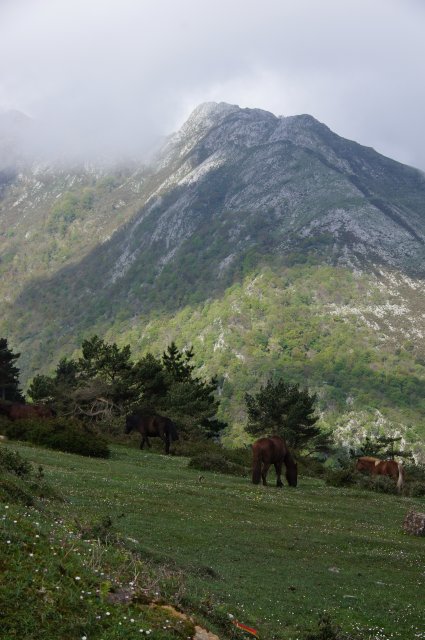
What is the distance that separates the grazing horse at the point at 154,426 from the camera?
4193 centimetres

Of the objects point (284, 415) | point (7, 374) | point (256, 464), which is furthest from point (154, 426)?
point (7, 374)

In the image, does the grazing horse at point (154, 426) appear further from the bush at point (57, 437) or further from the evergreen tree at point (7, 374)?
the evergreen tree at point (7, 374)

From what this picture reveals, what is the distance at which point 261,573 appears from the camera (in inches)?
557

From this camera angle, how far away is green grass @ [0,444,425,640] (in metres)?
10.3

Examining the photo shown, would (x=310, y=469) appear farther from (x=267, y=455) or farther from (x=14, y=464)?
(x=14, y=464)

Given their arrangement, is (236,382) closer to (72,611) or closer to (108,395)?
(108,395)

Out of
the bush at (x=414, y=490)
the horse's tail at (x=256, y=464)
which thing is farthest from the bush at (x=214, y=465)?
the bush at (x=414, y=490)

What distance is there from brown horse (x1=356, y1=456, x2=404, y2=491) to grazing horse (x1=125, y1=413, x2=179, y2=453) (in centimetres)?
1227

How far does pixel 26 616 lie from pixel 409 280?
5922 inches

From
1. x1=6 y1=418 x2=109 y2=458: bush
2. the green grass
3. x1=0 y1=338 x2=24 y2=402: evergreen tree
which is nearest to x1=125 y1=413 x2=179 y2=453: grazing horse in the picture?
x1=6 y1=418 x2=109 y2=458: bush

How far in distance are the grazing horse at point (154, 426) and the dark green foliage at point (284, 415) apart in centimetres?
1727

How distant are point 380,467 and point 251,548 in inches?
993

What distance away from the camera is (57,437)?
1329 inches

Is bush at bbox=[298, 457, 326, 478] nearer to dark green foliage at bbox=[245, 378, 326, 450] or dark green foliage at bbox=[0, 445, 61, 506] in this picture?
dark green foliage at bbox=[245, 378, 326, 450]
